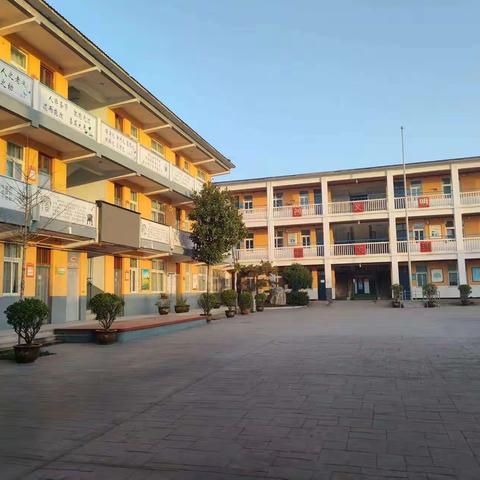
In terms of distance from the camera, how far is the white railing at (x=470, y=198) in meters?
37.8

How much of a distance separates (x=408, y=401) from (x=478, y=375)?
2.43m

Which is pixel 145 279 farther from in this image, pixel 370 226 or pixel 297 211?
pixel 370 226

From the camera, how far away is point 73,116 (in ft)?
55.9

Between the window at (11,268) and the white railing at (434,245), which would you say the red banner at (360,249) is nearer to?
the white railing at (434,245)

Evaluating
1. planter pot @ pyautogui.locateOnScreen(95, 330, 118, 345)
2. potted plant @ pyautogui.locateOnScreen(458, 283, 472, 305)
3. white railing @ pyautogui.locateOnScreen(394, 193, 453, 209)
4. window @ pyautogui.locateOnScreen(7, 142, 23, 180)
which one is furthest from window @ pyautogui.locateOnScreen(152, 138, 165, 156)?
potted plant @ pyautogui.locateOnScreen(458, 283, 472, 305)

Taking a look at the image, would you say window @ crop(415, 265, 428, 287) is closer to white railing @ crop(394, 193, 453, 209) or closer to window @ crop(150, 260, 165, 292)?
white railing @ crop(394, 193, 453, 209)

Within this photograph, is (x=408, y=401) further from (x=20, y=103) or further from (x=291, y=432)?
(x=20, y=103)

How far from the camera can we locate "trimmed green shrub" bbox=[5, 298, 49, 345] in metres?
10.7

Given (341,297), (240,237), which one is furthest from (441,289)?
(240,237)

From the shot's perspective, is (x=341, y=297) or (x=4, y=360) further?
(x=341, y=297)

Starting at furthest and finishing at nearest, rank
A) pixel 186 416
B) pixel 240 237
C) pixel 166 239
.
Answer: pixel 240 237
pixel 166 239
pixel 186 416

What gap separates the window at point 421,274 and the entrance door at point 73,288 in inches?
1173

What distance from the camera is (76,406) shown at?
21.9 feet

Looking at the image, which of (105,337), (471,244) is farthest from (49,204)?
(471,244)
